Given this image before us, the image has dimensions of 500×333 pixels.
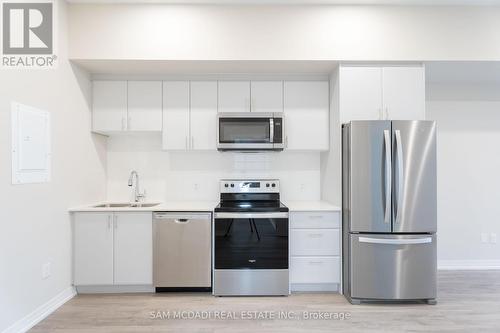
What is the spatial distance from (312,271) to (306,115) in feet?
5.42

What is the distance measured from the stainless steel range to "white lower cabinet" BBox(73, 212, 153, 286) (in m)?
0.71

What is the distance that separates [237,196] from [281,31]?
1.83m

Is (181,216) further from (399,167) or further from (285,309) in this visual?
(399,167)

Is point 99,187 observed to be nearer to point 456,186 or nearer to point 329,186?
point 329,186

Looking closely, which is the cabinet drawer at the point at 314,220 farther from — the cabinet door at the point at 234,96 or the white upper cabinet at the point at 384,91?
the cabinet door at the point at 234,96

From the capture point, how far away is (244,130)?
3279 millimetres

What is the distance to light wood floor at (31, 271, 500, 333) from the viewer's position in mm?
2432

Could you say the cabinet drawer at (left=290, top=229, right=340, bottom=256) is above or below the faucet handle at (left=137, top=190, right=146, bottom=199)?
below

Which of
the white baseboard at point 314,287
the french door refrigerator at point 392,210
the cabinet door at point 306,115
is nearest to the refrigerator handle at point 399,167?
the french door refrigerator at point 392,210

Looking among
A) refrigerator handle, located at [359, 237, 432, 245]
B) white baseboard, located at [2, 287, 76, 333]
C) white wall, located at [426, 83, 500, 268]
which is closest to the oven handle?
refrigerator handle, located at [359, 237, 432, 245]

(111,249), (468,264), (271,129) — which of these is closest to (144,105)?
(271,129)

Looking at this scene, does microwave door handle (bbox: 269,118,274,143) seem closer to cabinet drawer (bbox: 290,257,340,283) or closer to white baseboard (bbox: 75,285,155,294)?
cabinet drawer (bbox: 290,257,340,283)

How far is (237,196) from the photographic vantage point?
11.8 feet

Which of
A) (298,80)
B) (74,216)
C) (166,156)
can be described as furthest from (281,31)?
(74,216)
